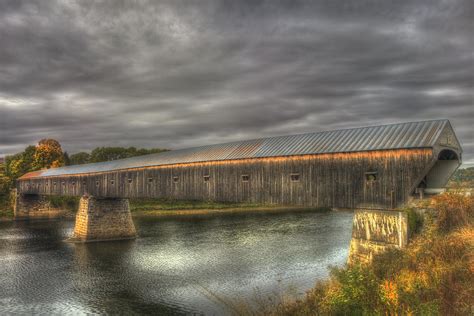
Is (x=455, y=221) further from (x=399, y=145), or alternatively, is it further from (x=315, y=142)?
(x=315, y=142)

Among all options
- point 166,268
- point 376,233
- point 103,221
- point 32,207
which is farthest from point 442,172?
point 32,207

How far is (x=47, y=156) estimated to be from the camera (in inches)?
2591

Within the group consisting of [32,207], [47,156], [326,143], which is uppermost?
[47,156]

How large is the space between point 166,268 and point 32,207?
132 feet

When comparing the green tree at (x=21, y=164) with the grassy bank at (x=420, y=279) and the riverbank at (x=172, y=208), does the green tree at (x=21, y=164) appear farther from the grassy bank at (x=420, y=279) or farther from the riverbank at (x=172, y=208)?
the grassy bank at (x=420, y=279)

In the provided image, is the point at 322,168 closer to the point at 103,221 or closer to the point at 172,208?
the point at 103,221

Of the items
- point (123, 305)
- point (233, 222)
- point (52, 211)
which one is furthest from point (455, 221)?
point (52, 211)

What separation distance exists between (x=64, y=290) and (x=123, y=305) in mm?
4078

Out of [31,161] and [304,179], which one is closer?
[304,179]

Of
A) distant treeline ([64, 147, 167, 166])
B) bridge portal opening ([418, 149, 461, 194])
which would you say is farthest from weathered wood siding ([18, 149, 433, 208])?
distant treeline ([64, 147, 167, 166])

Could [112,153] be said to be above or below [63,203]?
above

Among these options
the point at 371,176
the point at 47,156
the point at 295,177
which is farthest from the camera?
the point at 47,156

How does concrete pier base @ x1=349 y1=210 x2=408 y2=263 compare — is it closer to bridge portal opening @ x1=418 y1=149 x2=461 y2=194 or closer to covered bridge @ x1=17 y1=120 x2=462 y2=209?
covered bridge @ x1=17 y1=120 x2=462 y2=209

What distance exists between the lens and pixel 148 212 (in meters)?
52.1
